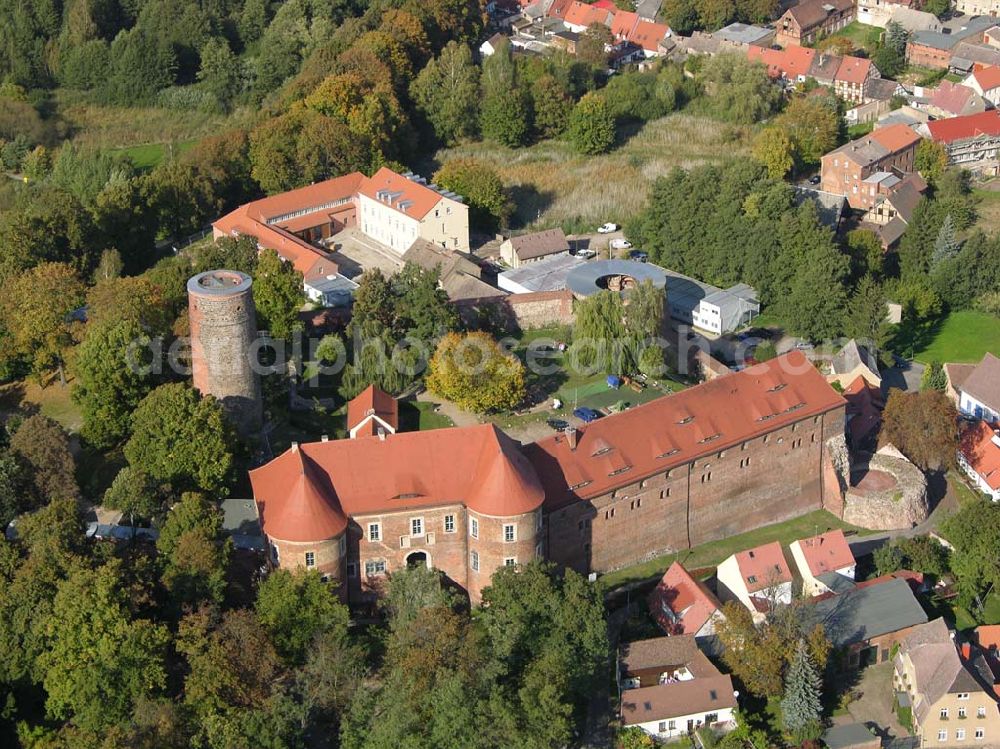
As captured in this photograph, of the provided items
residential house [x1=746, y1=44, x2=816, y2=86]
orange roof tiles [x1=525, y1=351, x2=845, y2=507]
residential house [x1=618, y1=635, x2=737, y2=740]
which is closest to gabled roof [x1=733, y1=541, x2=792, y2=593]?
orange roof tiles [x1=525, y1=351, x2=845, y2=507]

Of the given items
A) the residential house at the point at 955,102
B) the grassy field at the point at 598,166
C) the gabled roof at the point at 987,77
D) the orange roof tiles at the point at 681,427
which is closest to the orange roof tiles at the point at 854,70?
the residential house at the point at 955,102

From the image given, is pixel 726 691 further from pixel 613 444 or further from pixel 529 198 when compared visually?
pixel 529 198

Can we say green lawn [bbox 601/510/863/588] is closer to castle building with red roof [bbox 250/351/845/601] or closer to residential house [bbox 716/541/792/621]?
castle building with red roof [bbox 250/351/845/601]

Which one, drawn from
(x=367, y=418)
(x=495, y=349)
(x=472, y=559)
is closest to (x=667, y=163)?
(x=495, y=349)

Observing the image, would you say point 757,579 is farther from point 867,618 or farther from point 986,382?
point 986,382

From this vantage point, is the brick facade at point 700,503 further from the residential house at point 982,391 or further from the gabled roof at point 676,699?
the residential house at point 982,391

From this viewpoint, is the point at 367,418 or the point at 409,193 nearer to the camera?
the point at 367,418
